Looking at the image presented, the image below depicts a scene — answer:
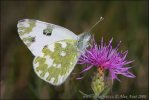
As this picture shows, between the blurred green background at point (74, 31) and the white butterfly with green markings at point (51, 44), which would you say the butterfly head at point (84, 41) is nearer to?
the white butterfly with green markings at point (51, 44)

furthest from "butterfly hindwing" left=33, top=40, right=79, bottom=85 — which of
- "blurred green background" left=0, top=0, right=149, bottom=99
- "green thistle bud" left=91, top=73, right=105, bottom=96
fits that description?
"blurred green background" left=0, top=0, right=149, bottom=99

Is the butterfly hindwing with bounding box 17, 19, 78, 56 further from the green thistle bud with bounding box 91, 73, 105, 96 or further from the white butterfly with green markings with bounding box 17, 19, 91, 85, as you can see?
the green thistle bud with bounding box 91, 73, 105, 96

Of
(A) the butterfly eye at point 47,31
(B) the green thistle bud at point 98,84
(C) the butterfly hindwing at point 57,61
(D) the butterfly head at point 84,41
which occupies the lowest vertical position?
(B) the green thistle bud at point 98,84

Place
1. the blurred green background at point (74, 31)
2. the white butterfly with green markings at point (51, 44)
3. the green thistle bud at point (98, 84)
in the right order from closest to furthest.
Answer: the green thistle bud at point (98, 84)
the white butterfly with green markings at point (51, 44)
the blurred green background at point (74, 31)

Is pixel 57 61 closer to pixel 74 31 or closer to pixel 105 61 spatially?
pixel 105 61

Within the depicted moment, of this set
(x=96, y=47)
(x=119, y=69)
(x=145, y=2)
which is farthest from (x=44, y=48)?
(x=145, y=2)

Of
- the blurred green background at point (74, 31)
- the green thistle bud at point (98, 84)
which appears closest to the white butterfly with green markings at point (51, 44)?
the green thistle bud at point (98, 84)

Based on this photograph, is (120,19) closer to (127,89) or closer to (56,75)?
(127,89)
